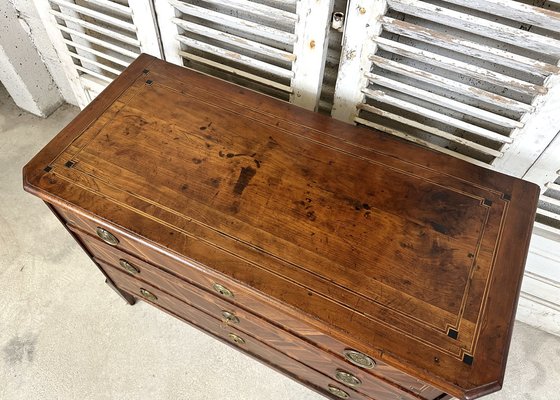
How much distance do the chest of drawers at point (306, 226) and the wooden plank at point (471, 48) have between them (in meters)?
0.25

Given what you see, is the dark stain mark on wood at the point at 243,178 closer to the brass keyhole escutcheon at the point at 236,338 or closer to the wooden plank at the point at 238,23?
the wooden plank at the point at 238,23

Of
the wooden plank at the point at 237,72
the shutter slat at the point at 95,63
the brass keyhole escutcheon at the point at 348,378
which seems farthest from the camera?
the shutter slat at the point at 95,63

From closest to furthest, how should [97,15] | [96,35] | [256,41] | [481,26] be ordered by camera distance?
[481,26], [256,41], [97,15], [96,35]

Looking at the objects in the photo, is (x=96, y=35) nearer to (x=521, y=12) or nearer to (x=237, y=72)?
(x=237, y=72)

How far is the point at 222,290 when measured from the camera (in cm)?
95

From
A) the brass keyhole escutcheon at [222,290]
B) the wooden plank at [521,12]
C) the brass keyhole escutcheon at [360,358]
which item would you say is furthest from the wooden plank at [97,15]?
the brass keyhole escutcheon at [360,358]

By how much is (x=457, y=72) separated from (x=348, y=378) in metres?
0.82

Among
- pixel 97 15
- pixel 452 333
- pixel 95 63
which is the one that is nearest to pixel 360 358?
pixel 452 333

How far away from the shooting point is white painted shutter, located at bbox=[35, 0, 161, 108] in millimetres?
1339

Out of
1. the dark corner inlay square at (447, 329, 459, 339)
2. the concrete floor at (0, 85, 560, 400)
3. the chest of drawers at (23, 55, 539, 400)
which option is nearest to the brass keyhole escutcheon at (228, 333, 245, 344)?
the chest of drawers at (23, 55, 539, 400)

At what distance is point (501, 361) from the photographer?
2.45 feet

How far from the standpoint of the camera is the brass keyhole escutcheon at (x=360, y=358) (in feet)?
2.72

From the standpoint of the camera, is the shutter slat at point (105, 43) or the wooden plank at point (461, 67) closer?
the wooden plank at point (461, 67)

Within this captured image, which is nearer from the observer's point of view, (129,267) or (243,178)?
(243,178)
